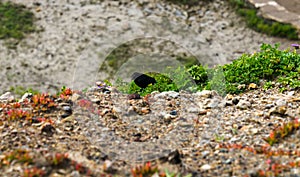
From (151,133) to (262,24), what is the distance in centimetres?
634

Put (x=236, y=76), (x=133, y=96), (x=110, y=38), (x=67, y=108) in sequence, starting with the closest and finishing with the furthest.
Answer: (x=67, y=108), (x=133, y=96), (x=236, y=76), (x=110, y=38)

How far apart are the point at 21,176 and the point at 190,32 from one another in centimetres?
750

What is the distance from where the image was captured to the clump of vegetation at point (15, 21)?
415 inches

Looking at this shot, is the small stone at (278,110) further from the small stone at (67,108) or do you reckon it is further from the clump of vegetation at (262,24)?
the clump of vegetation at (262,24)

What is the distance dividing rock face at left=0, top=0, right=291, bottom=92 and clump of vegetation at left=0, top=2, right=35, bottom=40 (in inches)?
7.2

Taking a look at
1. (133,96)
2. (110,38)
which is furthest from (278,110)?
(110,38)

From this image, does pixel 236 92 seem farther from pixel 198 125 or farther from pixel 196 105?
pixel 198 125

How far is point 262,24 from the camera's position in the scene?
10.9m

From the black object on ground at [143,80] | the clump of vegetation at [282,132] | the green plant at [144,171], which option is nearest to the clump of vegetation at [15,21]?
the black object on ground at [143,80]

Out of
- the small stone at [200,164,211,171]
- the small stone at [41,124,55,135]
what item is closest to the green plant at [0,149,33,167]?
the small stone at [41,124,55,135]

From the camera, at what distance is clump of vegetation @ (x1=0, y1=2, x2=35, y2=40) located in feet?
34.6

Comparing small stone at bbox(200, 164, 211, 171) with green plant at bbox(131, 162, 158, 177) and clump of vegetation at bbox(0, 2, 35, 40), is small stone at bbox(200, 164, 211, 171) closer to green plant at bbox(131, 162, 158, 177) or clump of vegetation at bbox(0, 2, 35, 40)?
green plant at bbox(131, 162, 158, 177)

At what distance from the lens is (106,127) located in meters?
5.38

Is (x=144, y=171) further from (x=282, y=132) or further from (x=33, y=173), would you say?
(x=282, y=132)
